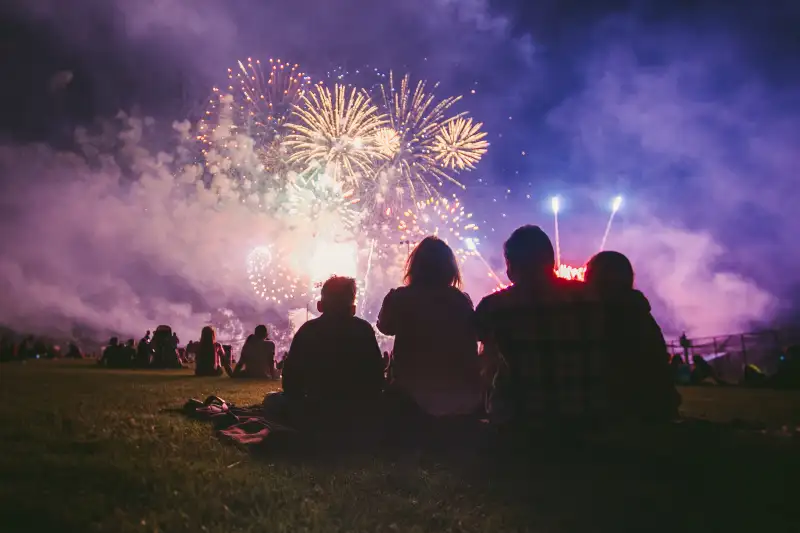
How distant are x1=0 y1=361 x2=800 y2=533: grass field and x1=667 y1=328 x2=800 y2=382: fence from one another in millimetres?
18205

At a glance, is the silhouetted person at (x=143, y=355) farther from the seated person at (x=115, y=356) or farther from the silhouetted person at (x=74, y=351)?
the silhouetted person at (x=74, y=351)

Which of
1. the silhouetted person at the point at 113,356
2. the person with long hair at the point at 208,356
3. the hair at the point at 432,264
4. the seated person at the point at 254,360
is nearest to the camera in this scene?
the hair at the point at 432,264

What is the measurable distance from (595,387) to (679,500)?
100 cm

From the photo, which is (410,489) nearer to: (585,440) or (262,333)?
(585,440)

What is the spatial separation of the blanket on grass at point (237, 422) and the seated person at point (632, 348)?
121 inches

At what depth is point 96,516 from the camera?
2631 mm

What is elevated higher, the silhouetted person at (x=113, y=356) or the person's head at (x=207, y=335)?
the person's head at (x=207, y=335)

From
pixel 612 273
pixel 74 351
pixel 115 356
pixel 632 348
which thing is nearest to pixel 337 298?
pixel 612 273

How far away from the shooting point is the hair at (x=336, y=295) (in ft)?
17.0

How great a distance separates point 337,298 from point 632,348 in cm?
288

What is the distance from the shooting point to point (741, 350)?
2111cm

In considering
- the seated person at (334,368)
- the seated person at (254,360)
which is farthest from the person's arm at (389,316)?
the seated person at (254,360)

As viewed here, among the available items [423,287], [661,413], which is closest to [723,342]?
[661,413]

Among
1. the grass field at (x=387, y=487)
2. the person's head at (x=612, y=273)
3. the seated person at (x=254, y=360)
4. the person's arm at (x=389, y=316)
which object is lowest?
the grass field at (x=387, y=487)
